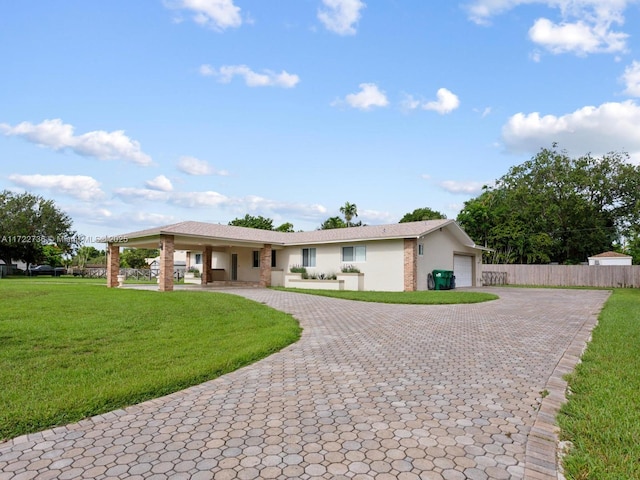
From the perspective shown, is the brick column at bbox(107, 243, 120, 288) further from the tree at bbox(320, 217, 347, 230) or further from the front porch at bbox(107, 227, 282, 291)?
the tree at bbox(320, 217, 347, 230)

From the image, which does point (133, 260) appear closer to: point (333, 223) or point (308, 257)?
point (333, 223)

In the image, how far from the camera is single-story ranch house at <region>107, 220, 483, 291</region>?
2073cm

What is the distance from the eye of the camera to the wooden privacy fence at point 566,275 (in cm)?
2805

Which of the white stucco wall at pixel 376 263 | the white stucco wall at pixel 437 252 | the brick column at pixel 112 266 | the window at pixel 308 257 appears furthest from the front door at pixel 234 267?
the white stucco wall at pixel 437 252

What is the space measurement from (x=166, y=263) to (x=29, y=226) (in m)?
35.1

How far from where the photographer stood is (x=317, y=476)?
2.74 m

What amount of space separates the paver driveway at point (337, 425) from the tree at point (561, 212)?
117 ft

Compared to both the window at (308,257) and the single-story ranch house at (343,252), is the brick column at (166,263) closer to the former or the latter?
the single-story ranch house at (343,252)

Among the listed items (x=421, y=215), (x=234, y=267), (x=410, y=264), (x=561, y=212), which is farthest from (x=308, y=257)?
(x=421, y=215)

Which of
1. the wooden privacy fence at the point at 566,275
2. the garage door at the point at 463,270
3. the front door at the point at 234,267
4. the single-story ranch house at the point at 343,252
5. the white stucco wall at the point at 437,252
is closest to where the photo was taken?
the single-story ranch house at the point at 343,252

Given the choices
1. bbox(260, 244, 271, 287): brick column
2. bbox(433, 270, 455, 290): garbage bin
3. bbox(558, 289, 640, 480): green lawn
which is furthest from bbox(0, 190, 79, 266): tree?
bbox(558, 289, 640, 480): green lawn

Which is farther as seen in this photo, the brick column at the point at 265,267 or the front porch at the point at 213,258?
the brick column at the point at 265,267

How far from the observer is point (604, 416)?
3.79 m

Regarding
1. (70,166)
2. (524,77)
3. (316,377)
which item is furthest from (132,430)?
(70,166)
